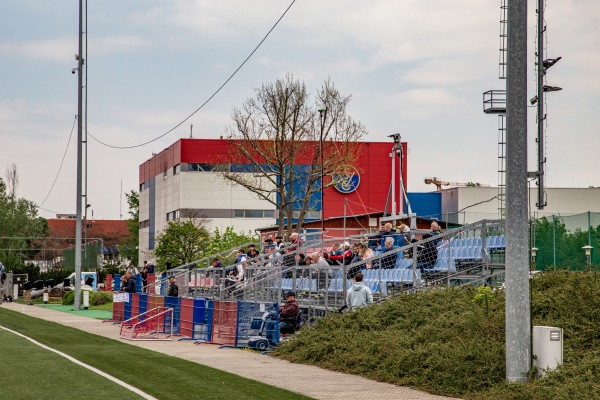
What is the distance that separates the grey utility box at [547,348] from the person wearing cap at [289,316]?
11.0 meters

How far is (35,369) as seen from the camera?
62.1 feet

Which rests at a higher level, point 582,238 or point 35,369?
point 582,238

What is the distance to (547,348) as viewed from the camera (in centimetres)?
1521

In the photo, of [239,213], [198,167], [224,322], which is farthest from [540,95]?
[239,213]

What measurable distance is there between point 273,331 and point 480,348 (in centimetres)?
916

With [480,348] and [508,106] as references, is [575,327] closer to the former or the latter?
[480,348]

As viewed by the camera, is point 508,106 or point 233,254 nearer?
point 508,106

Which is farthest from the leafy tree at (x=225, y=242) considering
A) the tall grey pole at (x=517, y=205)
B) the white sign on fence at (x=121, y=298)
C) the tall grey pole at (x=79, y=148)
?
the tall grey pole at (x=517, y=205)

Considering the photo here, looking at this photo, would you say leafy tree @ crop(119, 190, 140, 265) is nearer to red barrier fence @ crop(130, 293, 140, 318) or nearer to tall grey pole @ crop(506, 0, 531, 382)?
red barrier fence @ crop(130, 293, 140, 318)

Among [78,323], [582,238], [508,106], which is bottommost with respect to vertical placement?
[78,323]

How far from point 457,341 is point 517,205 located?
4.00m

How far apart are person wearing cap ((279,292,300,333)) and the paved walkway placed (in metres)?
1.24

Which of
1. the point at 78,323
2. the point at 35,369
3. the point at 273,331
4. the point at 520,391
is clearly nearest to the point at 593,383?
the point at 520,391

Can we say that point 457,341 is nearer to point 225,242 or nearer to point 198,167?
point 225,242
